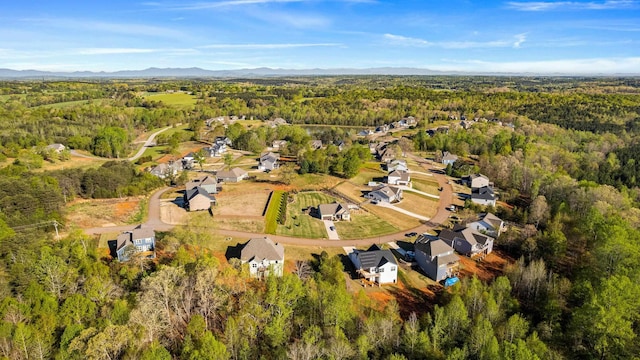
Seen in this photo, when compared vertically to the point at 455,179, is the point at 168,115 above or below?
above

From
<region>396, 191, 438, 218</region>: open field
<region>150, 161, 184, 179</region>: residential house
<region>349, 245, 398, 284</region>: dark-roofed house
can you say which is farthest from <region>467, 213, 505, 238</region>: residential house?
<region>150, 161, 184, 179</region>: residential house

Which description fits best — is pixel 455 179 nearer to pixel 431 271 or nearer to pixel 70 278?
pixel 431 271

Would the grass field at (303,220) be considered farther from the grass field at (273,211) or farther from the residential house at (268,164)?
the residential house at (268,164)

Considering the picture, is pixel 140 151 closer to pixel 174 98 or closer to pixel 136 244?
pixel 136 244

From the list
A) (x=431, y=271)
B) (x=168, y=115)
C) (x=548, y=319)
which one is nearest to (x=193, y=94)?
(x=168, y=115)

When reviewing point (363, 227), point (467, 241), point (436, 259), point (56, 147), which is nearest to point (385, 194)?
point (363, 227)

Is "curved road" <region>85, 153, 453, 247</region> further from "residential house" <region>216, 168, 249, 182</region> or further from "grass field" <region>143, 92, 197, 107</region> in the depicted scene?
"grass field" <region>143, 92, 197, 107</region>

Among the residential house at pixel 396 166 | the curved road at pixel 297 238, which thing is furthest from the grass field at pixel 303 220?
the residential house at pixel 396 166
